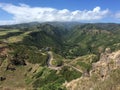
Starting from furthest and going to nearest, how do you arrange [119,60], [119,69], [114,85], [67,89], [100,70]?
1. [67,89]
2. [100,70]
3. [119,60]
4. [119,69]
5. [114,85]

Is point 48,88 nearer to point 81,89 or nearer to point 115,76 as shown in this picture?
point 81,89

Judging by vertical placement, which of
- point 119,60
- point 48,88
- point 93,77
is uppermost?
point 119,60

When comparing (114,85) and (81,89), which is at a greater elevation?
(114,85)

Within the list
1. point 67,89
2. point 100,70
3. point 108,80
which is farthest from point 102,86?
point 67,89

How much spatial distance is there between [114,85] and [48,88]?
93.3m

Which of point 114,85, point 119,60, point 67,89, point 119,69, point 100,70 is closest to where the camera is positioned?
point 114,85

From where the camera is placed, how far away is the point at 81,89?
5226 inches

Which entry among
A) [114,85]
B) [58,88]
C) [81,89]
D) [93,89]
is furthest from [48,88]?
[114,85]

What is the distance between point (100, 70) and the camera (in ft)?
430

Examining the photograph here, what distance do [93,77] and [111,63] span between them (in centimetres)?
1094

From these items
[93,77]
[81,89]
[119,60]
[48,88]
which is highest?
[119,60]

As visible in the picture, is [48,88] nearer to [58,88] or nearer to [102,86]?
[58,88]

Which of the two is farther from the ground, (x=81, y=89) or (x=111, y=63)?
Answer: (x=111, y=63)

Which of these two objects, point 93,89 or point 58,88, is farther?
point 58,88
